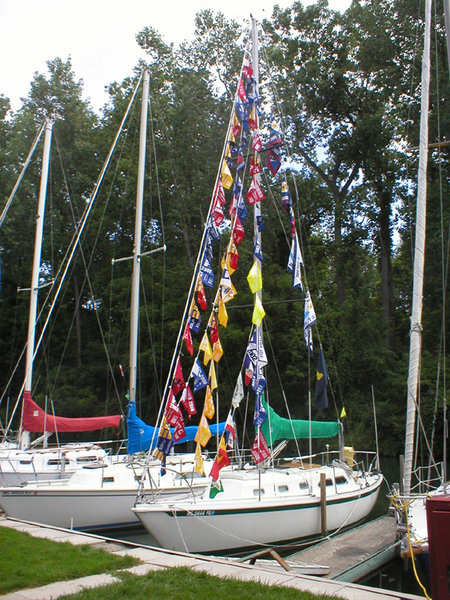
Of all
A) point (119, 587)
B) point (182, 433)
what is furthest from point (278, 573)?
point (182, 433)

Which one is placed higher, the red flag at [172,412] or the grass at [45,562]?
the red flag at [172,412]

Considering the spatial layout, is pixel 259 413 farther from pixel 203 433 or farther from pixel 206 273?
pixel 206 273

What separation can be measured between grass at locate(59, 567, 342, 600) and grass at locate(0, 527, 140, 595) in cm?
91

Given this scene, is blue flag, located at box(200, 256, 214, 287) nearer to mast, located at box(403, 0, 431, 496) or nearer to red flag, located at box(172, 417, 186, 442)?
red flag, located at box(172, 417, 186, 442)

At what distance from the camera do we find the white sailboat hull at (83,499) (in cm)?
1537

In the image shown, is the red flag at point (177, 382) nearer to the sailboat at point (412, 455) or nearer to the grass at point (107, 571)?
the grass at point (107, 571)

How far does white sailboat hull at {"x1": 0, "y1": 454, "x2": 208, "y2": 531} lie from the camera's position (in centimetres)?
1537

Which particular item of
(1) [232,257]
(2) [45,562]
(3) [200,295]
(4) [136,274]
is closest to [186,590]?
(2) [45,562]

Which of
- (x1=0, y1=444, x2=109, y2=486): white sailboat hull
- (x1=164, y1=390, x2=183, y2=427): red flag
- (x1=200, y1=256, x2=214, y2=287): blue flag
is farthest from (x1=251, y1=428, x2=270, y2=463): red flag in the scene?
(x1=0, y1=444, x2=109, y2=486): white sailboat hull

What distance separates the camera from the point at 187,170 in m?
38.9

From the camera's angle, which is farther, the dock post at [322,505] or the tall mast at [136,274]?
the tall mast at [136,274]

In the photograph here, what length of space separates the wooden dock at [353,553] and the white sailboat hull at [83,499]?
329 centimetres

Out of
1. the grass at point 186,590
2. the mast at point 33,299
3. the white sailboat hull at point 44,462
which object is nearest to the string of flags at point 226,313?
the grass at point 186,590

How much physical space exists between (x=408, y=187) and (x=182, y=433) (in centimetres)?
3014
